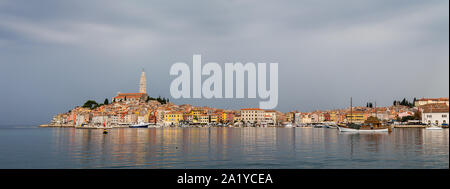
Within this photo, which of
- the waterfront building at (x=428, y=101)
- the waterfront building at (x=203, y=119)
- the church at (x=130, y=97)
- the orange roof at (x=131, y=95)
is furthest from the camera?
the orange roof at (x=131, y=95)

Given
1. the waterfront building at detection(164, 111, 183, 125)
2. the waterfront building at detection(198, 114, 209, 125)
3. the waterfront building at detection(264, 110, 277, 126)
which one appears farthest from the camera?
Result: the waterfront building at detection(264, 110, 277, 126)

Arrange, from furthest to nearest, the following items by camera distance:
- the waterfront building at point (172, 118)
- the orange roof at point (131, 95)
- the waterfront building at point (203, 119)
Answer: the orange roof at point (131, 95)
the waterfront building at point (203, 119)
the waterfront building at point (172, 118)

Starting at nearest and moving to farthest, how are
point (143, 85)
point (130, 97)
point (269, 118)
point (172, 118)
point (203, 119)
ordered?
point (172, 118)
point (203, 119)
point (269, 118)
point (130, 97)
point (143, 85)

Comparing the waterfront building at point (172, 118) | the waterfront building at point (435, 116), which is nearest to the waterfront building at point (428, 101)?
the waterfront building at point (435, 116)

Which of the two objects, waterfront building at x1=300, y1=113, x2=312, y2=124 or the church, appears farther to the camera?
the church

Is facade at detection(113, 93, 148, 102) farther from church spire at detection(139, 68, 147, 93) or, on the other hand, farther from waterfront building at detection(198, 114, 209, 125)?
waterfront building at detection(198, 114, 209, 125)

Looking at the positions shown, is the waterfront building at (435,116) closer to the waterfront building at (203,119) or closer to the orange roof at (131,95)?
the waterfront building at (203,119)

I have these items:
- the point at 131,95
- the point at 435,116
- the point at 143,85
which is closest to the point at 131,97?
the point at 131,95

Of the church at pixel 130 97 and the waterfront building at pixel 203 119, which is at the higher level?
the church at pixel 130 97

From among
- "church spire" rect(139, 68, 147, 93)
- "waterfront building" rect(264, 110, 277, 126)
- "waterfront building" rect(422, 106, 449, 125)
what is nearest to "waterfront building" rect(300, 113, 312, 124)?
"waterfront building" rect(264, 110, 277, 126)

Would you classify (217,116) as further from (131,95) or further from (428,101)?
(428,101)
